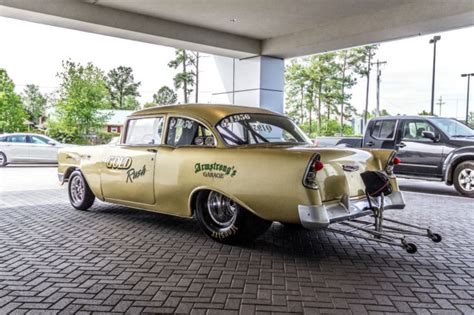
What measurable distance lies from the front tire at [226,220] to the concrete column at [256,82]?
10.4 metres

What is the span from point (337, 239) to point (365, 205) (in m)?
0.83

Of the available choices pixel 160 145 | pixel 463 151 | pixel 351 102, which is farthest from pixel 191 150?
pixel 351 102

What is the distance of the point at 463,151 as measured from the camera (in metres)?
9.26

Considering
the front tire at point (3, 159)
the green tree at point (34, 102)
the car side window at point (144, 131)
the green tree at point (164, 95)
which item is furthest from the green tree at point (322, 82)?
the green tree at point (34, 102)

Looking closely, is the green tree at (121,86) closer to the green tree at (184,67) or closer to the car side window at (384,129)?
the green tree at (184,67)

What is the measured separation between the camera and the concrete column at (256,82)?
15.3 meters

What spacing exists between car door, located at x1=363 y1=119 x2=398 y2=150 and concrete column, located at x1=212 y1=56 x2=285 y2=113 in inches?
201

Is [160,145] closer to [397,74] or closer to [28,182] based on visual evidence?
[28,182]

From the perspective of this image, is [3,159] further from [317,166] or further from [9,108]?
[317,166]

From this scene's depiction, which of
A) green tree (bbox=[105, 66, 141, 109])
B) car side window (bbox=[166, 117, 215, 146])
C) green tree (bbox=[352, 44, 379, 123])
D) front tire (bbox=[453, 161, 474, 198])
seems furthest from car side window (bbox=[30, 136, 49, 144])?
green tree (bbox=[105, 66, 141, 109])

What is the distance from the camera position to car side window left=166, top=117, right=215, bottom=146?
17.2ft

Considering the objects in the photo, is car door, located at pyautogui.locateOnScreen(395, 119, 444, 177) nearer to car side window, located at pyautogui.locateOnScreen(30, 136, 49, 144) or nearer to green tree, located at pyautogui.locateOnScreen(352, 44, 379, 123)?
car side window, located at pyautogui.locateOnScreen(30, 136, 49, 144)

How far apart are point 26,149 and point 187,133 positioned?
45.7 ft

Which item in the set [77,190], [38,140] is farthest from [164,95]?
[77,190]
